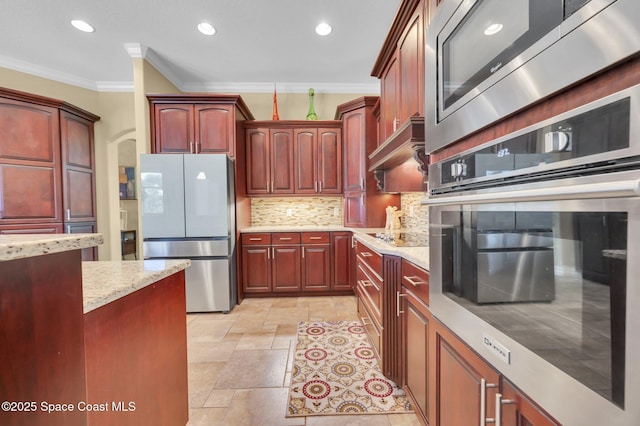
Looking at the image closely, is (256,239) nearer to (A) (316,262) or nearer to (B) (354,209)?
(A) (316,262)

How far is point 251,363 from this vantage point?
202 cm

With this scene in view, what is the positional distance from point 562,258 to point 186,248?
315 cm

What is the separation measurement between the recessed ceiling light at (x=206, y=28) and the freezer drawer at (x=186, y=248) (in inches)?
87.9

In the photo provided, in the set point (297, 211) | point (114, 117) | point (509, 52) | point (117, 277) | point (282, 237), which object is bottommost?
point (282, 237)

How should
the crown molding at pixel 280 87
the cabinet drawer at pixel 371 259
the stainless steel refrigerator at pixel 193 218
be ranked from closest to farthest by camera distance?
the cabinet drawer at pixel 371 259 < the stainless steel refrigerator at pixel 193 218 < the crown molding at pixel 280 87

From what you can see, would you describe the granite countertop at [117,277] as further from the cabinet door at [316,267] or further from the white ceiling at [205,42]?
the white ceiling at [205,42]

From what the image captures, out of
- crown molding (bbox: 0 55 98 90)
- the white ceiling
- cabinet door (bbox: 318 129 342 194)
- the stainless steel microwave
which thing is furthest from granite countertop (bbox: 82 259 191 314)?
crown molding (bbox: 0 55 98 90)

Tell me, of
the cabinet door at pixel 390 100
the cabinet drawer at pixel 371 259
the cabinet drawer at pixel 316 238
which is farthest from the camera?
the cabinet drawer at pixel 316 238

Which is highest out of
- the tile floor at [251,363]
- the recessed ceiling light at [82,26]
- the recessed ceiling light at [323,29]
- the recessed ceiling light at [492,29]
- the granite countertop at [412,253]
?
the recessed ceiling light at [82,26]

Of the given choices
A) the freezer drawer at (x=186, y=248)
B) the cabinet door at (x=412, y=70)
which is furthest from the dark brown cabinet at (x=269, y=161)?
the cabinet door at (x=412, y=70)

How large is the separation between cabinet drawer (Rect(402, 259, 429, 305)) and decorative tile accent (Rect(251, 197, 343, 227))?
259 centimetres

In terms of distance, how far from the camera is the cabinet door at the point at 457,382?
730mm

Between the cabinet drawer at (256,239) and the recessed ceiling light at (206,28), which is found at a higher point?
the recessed ceiling light at (206,28)

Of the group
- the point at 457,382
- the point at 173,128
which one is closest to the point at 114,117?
the point at 173,128
